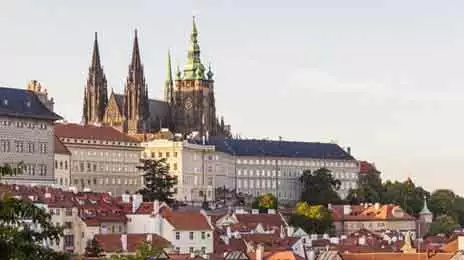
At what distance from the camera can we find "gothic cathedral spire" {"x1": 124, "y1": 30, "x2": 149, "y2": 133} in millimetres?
161125

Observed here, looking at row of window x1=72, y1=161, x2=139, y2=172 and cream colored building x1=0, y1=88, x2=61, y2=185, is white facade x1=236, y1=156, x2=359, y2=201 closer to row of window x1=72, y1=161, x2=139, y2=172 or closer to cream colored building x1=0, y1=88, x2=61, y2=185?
row of window x1=72, y1=161, x2=139, y2=172

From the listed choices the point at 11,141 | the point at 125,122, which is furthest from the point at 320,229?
the point at 125,122

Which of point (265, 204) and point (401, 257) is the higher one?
point (265, 204)

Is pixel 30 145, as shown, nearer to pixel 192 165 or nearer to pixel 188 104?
pixel 192 165

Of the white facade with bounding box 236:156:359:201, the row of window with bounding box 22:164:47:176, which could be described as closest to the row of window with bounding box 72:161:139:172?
the white facade with bounding box 236:156:359:201

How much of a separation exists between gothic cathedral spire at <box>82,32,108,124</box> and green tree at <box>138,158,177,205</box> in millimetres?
24443

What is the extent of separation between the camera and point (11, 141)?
11050 centimetres

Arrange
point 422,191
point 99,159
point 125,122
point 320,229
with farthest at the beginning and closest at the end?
point 125,122
point 422,191
point 99,159
point 320,229

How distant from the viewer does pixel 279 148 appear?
165 m

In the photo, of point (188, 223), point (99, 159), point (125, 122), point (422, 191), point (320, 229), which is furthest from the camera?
point (125, 122)

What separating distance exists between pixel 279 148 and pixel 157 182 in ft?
135

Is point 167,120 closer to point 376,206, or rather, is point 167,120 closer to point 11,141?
point 376,206

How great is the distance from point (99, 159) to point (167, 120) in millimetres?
31040

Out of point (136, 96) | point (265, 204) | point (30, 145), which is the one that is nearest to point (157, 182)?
point (265, 204)
